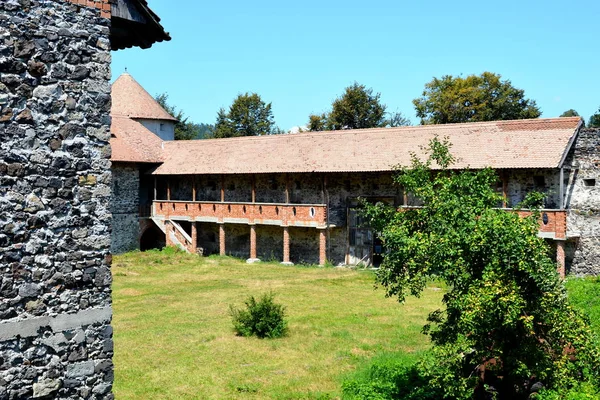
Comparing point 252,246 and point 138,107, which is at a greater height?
point 138,107

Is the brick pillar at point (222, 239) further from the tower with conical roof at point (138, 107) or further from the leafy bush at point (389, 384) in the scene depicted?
the leafy bush at point (389, 384)

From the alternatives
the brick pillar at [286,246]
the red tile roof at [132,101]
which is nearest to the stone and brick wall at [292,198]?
the brick pillar at [286,246]

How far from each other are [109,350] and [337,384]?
5689mm

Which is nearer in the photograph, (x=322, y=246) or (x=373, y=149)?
(x=373, y=149)

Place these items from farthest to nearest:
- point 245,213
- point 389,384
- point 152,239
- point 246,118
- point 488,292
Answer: point 246,118 → point 152,239 → point 245,213 → point 389,384 → point 488,292

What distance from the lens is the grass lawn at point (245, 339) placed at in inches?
433

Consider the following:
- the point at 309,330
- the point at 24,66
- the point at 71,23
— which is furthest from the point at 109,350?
the point at 309,330

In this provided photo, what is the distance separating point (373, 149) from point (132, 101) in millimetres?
18233

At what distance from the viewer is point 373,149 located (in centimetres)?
Result: 2594

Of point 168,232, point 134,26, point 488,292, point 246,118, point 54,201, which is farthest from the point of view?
point 246,118

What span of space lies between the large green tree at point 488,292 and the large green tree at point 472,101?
3784 centimetres

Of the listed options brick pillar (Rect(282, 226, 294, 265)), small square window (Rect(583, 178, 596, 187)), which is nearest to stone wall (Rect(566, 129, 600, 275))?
small square window (Rect(583, 178, 596, 187))

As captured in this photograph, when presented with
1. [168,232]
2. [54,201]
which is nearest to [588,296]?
[54,201]

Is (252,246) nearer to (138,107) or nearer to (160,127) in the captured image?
(160,127)
